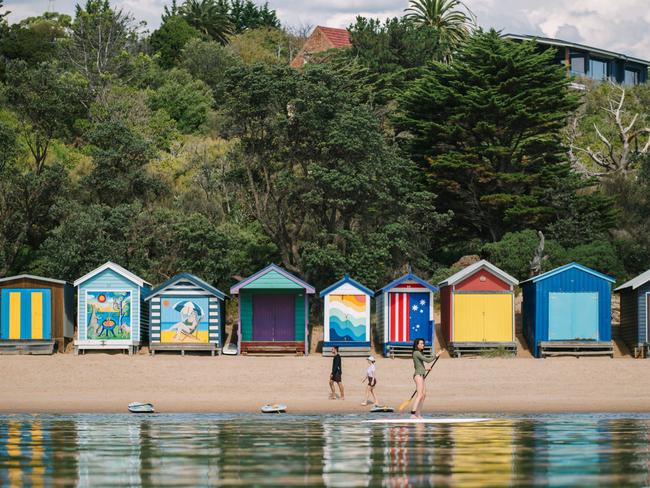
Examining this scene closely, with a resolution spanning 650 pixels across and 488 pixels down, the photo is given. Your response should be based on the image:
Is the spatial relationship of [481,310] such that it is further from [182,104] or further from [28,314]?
[182,104]

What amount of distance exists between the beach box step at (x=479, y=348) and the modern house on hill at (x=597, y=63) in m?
44.9

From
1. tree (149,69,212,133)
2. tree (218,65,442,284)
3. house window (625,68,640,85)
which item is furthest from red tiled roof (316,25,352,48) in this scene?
tree (218,65,442,284)

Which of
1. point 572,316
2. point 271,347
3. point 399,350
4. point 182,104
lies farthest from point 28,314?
point 182,104

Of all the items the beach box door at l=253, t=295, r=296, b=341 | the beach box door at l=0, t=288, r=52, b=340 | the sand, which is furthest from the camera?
the beach box door at l=253, t=295, r=296, b=341

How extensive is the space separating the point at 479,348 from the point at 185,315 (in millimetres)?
9250

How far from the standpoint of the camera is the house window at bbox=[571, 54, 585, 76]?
8488 centimetres

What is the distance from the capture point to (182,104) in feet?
220

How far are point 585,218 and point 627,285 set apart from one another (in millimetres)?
8674

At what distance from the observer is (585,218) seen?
151 ft

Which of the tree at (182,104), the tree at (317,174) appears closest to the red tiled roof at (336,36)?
the tree at (182,104)

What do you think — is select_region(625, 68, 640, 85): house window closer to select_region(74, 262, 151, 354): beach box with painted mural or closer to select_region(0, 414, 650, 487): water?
select_region(74, 262, 151, 354): beach box with painted mural

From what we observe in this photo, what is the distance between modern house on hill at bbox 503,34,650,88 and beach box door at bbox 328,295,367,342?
45.1m

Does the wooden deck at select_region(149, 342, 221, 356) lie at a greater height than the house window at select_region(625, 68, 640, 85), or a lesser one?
lesser

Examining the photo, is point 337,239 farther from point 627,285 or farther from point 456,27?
point 456,27
